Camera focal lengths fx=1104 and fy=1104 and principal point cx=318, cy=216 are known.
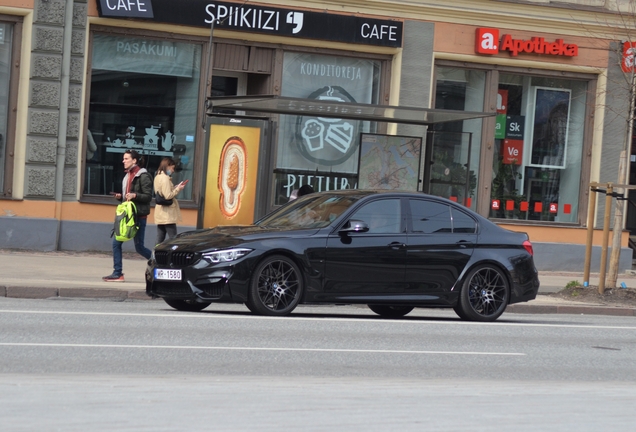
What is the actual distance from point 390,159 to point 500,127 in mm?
4480

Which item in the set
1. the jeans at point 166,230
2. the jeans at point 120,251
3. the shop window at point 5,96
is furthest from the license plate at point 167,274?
the shop window at point 5,96

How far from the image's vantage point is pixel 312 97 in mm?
21172

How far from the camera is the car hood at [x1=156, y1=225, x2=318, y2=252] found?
1200 centimetres

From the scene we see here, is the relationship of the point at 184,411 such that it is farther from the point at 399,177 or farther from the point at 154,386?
the point at 399,177

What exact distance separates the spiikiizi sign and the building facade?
0.03 meters

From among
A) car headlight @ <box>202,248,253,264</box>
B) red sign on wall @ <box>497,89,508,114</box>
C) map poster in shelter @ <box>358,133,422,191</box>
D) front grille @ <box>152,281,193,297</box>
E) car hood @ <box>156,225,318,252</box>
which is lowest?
front grille @ <box>152,281,193,297</box>

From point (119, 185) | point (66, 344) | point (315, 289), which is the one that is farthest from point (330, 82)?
point (66, 344)

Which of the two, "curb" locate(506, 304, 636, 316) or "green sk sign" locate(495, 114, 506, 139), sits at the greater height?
"green sk sign" locate(495, 114, 506, 139)

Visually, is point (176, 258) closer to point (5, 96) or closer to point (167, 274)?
point (167, 274)

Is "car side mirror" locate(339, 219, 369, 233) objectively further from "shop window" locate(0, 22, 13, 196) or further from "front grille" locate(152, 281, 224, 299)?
"shop window" locate(0, 22, 13, 196)

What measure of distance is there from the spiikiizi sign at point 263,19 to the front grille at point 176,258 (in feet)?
26.4

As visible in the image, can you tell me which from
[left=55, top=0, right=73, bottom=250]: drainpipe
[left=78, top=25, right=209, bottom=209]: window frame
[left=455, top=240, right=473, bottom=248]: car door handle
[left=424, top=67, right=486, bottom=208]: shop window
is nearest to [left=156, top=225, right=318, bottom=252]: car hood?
[left=455, top=240, right=473, bottom=248]: car door handle

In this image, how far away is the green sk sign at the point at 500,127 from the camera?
73.4ft

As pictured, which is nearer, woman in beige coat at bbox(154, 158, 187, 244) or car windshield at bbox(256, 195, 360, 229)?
car windshield at bbox(256, 195, 360, 229)
